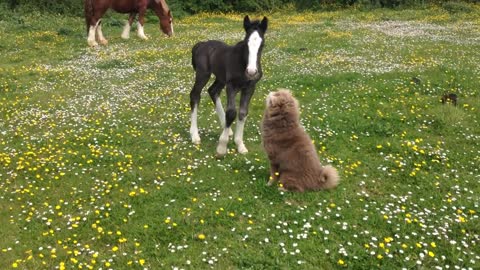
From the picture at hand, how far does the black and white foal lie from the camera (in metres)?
9.61

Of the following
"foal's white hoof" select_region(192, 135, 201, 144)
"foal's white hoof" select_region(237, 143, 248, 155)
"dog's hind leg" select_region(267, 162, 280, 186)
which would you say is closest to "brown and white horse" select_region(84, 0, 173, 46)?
"foal's white hoof" select_region(192, 135, 201, 144)

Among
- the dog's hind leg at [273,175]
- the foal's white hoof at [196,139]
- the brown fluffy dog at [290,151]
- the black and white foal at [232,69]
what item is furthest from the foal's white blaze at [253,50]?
the foal's white hoof at [196,139]

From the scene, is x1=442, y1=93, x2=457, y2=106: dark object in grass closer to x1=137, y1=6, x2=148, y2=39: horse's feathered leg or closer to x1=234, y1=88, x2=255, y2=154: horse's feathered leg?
x1=234, y1=88, x2=255, y2=154: horse's feathered leg

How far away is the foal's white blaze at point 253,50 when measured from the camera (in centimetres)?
937

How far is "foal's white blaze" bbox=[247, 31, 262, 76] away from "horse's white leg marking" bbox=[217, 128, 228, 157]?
2.30 meters

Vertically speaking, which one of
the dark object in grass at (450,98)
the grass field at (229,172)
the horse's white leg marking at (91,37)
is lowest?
the grass field at (229,172)

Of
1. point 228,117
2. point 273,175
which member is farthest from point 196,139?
point 273,175

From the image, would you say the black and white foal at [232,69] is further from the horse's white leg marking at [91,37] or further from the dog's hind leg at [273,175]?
the horse's white leg marking at [91,37]

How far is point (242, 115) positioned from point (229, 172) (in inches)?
67.6

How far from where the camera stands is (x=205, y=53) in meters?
11.5

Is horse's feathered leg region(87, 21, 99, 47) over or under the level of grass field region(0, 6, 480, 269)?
over

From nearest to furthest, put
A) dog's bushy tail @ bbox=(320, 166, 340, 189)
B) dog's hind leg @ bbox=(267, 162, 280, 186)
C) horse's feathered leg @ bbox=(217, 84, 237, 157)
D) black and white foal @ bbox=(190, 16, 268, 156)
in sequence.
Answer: dog's bushy tail @ bbox=(320, 166, 340, 189) → dog's hind leg @ bbox=(267, 162, 280, 186) → black and white foal @ bbox=(190, 16, 268, 156) → horse's feathered leg @ bbox=(217, 84, 237, 157)

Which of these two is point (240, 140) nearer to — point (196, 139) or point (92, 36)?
point (196, 139)

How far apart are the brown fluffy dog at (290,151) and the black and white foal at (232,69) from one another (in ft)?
3.66
